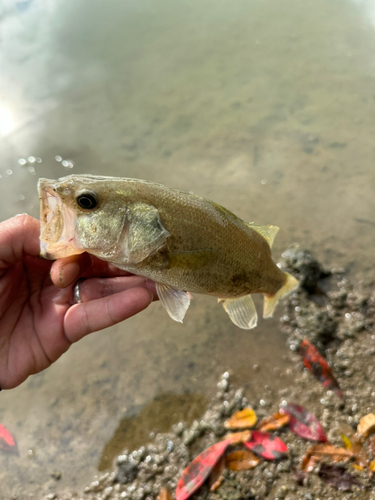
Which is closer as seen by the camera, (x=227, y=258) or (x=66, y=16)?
(x=227, y=258)

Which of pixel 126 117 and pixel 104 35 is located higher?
pixel 104 35

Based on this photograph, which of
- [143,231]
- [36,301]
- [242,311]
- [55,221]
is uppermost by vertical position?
[55,221]

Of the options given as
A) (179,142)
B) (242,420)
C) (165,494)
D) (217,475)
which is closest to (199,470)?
(217,475)

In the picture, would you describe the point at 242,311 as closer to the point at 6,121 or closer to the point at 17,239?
the point at 17,239

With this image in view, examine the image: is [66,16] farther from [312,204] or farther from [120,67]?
[312,204]

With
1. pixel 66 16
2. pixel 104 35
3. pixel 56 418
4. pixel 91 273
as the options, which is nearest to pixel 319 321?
pixel 91 273

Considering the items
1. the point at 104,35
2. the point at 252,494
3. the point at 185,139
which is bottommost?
the point at 252,494
